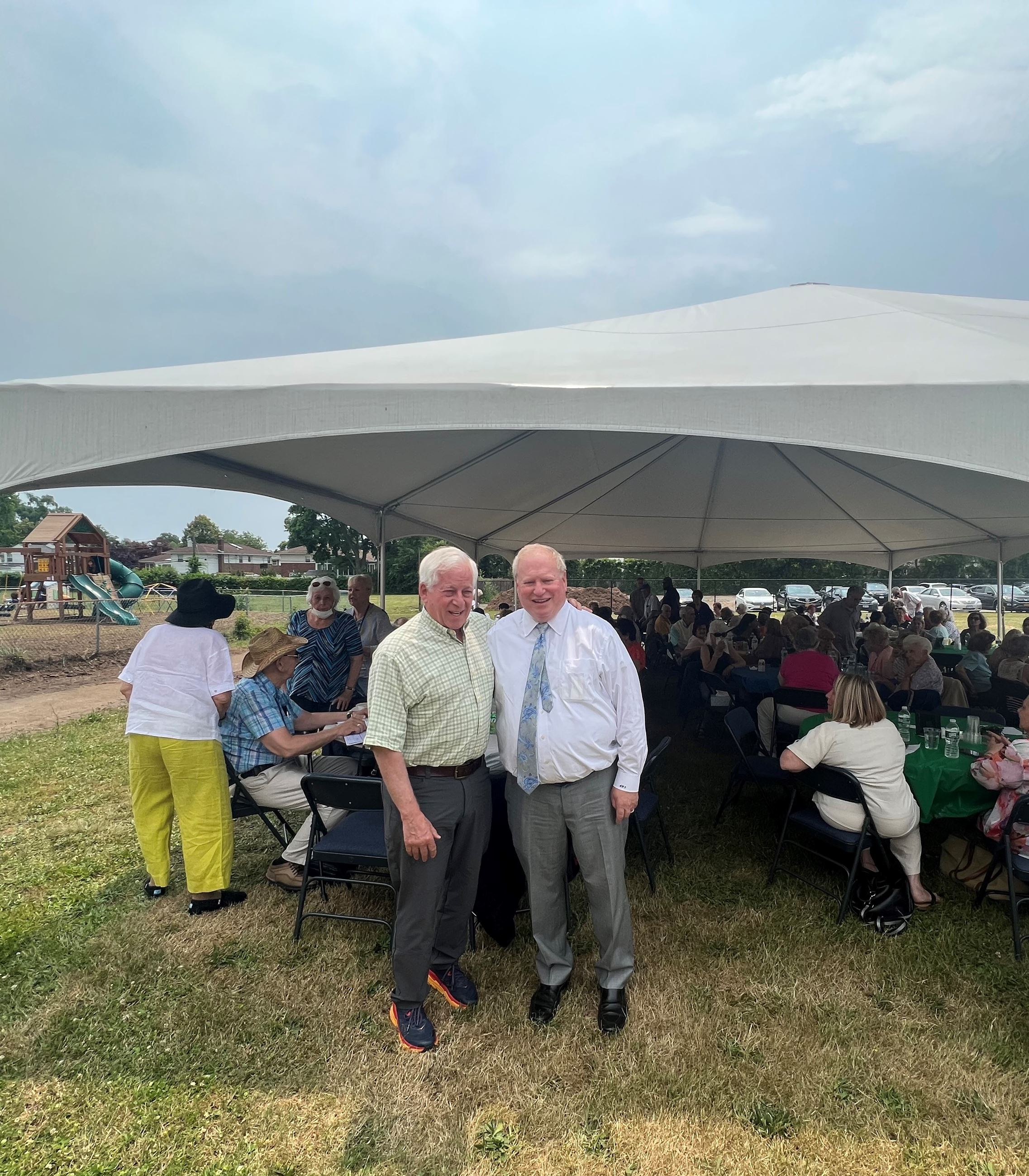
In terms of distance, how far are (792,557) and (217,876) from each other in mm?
11085

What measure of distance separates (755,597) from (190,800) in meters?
23.7

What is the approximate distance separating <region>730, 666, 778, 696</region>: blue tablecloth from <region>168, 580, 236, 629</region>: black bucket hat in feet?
14.6

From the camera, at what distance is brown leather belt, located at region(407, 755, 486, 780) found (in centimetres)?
225

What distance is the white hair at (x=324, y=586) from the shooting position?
4.54m

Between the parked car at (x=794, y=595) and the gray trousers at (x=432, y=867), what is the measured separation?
61.5ft

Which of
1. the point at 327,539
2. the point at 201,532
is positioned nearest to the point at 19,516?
the point at 201,532

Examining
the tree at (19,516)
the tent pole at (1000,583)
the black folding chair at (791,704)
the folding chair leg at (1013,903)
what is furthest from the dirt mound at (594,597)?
the tree at (19,516)

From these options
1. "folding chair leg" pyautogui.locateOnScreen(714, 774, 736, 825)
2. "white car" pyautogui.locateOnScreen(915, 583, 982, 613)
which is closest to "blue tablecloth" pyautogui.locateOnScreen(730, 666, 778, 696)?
"folding chair leg" pyautogui.locateOnScreen(714, 774, 736, 825)

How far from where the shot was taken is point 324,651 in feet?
14.4

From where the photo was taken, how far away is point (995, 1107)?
6.80 ft

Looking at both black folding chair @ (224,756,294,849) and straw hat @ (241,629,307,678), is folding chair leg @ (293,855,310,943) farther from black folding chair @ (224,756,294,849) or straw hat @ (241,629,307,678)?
straw hat @ (241,629,307,678)

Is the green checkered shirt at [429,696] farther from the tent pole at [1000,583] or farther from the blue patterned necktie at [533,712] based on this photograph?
the tent pole at [1000,583]

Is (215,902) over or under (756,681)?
under

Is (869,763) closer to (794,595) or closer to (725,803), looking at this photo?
(725,803)
